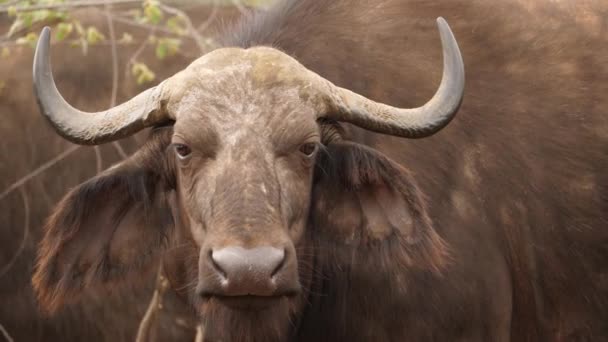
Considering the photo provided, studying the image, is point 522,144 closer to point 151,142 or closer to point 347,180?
point 347,180

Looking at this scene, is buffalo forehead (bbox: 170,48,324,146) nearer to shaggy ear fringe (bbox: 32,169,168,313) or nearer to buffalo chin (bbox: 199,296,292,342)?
shaggy ear fringe (bbox: 32,169,168,313)

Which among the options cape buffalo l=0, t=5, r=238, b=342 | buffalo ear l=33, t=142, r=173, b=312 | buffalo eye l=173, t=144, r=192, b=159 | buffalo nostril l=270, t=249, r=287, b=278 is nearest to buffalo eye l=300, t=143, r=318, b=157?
buffalo eye l=173, t=144, r=192, b=159

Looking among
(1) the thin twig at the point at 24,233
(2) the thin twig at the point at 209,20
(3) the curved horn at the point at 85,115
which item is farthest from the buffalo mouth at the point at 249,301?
(2) the thin twig at the point at 209,20

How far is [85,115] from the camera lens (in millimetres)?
4938

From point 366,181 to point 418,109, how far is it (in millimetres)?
431

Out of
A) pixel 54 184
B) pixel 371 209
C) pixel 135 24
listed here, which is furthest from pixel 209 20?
pixel 371 209

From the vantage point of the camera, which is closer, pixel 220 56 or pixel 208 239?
pixel 208 239

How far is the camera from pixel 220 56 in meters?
5.02

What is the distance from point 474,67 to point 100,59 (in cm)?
339

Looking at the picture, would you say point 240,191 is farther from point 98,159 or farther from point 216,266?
point 98,159

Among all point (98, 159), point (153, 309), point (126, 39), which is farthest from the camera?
point (98, 159)

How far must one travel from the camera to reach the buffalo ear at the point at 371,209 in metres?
5.10

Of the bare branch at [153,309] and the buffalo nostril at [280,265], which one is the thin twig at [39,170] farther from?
the buffalo nostril at [280,265]

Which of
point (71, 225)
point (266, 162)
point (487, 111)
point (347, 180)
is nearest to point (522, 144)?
point (487, 111)
